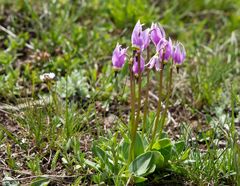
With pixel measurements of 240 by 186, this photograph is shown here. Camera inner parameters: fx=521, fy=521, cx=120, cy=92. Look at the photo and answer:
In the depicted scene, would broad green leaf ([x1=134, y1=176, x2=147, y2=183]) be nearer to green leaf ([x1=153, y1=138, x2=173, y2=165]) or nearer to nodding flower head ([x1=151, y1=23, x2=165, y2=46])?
green leaf ([x1=153, y1=138, x2=173, y2=165])

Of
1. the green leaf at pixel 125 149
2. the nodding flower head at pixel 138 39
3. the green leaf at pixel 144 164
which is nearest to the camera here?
the nodding flower head at pixel 138 39

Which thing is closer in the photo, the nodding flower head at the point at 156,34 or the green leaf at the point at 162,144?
the nodding flower head at the point at 156,34

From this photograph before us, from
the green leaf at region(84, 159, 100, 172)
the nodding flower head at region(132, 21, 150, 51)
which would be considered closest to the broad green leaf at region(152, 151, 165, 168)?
the green leaf at region(84, 159, 100, 172)

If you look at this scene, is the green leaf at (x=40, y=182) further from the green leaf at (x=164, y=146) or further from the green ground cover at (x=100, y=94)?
the green leaf at (x=164, y=146)

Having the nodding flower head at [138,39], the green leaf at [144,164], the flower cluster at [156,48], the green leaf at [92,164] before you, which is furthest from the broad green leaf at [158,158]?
the nodding flower head at [138,39]

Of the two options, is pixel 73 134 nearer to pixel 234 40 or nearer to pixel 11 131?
pixel 11 131

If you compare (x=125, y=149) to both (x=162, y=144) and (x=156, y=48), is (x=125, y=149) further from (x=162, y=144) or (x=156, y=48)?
(x=156, y=48)

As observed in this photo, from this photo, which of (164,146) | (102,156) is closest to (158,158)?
(164,146)
